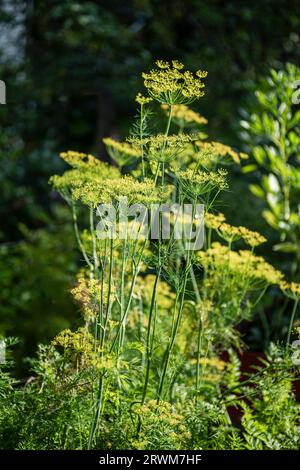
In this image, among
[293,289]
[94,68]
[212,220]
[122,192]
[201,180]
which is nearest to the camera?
[122,192]

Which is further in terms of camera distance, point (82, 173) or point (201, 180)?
point (82, 173)

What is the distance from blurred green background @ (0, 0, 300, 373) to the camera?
4.94 meters

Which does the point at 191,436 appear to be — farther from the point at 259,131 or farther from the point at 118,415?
the point at 259,131

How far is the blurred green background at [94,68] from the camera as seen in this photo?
4938mm

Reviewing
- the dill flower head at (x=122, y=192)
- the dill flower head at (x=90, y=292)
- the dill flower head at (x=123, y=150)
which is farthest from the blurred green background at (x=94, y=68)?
the dill flower head at (x=122, y=192)

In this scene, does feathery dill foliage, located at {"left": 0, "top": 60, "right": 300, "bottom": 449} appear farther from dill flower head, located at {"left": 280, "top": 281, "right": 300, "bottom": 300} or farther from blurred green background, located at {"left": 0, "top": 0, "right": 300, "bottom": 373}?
blurred green background, located at {"left": 0, "top": 0, "right": 300, "bottom": 373}

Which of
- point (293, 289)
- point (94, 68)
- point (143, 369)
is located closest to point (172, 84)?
point (293, 289)

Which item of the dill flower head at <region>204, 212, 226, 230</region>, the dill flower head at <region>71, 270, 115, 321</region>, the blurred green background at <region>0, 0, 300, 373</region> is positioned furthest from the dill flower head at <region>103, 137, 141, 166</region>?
the blurred green background at <region>0, 0, 300, 373</region>

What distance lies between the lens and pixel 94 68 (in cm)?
538

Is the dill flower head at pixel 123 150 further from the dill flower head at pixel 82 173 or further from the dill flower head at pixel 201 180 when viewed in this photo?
the dill flower head at pixel 201 180

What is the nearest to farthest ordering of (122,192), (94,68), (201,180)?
(122,192) < (201,180) < (94,68)

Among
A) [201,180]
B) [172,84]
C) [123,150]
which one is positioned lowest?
[201,180]

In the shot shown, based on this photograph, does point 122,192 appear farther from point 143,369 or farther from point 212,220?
point 143,369

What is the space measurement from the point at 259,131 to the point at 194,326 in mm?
1031
